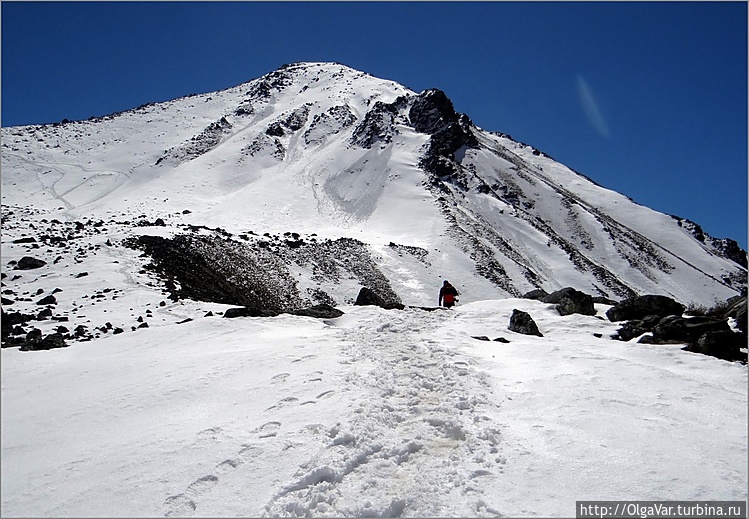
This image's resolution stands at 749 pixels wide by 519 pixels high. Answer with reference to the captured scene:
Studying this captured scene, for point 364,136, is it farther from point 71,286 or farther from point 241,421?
point 241,421

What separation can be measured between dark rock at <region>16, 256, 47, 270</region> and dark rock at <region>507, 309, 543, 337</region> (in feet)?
80.2

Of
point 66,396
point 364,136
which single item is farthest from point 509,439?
point 364,136

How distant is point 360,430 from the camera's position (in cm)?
700

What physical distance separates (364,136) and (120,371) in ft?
284

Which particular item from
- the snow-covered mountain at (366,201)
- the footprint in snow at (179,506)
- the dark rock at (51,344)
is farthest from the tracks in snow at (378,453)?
the snow-covered mountain at (366,201)

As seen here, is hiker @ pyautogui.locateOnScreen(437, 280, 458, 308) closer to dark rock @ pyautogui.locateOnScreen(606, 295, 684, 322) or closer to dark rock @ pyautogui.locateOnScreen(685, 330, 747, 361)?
dark rock @ pyautogui.locateOnScreen(606, 295, 684, 322)

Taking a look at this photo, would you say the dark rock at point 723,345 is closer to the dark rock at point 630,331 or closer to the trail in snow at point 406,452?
the dark rock at point 630,331

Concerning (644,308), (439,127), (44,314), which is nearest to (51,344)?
(44,314)

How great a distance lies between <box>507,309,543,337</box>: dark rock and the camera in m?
14.9

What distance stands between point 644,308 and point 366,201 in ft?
178

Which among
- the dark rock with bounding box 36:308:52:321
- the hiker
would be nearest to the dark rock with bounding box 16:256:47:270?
the dark rock with bounding box 36:308:52:321

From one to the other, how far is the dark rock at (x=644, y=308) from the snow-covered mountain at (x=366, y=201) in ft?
63.7

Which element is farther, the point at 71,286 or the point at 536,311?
the point at 71,286

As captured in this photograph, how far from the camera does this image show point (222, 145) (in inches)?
3954
